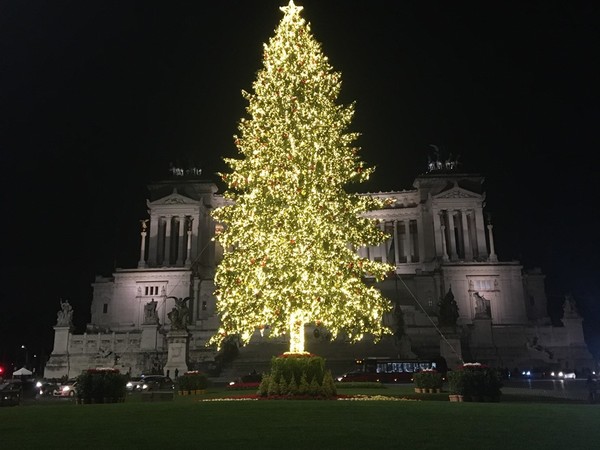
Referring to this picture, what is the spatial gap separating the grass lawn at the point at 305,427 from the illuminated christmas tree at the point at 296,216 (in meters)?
8.05

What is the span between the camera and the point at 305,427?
13641 millimetres

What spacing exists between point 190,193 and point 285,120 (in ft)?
237

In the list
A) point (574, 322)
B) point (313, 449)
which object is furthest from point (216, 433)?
point (574, 322)

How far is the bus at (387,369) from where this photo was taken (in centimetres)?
4728

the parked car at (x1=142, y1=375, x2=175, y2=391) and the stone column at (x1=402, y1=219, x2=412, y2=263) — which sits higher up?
the stone column at (x1=402, y1=219, x2=412, y2=263)

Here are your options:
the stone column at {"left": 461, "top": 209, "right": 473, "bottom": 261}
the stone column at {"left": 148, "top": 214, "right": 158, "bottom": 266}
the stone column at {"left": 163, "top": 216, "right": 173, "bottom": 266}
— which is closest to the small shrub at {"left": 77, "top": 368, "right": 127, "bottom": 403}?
the stone column at {"left": 148, "top": 214, "right": 158, "bottom": 266}

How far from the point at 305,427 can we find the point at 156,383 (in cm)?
3226

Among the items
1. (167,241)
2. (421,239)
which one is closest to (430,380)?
(421,239)

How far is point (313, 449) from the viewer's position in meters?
11.0

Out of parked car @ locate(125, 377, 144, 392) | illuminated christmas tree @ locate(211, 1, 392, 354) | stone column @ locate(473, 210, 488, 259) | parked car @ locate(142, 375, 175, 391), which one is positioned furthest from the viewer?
stone column @ locate(473, 210, 488, 259)

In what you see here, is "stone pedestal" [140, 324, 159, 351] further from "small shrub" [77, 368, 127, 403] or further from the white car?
the white car

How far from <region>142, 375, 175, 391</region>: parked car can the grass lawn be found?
2464 centimetres

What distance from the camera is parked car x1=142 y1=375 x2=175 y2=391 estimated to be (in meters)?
42.6

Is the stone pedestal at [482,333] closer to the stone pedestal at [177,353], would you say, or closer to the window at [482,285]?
the window at [482,285]
